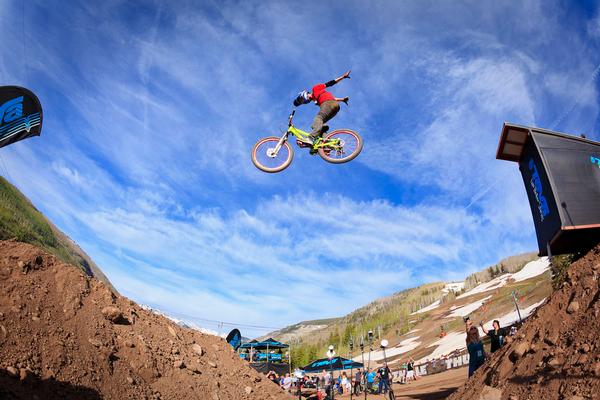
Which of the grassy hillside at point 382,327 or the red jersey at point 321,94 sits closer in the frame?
the red jersey at point 321,94

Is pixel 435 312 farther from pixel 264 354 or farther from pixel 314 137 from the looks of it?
pixel 314 137

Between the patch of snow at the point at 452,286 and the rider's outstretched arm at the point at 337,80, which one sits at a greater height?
the patch of snow at the point at 452,286

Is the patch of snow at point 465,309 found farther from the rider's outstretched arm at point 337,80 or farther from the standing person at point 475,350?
the rider's outstretched arm at point 337,80

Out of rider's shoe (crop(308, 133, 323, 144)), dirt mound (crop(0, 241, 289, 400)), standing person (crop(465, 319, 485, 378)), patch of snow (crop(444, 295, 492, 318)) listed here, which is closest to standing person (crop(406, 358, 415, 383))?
standing person (crop(465, 319, 485, 378))

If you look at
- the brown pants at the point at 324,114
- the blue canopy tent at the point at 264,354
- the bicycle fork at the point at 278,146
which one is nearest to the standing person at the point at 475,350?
the brown pants at the point at 324,114

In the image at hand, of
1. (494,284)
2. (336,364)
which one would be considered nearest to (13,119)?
(336,364)

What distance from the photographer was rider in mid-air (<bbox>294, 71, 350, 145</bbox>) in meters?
10.8

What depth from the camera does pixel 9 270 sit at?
7.13 meters

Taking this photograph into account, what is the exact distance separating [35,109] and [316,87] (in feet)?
40.2

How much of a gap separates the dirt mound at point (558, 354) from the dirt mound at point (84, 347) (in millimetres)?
5714

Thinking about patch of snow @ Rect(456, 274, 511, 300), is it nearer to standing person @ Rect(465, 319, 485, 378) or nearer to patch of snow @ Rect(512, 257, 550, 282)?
patch of snow @ Rect(512, 257, 550, 282)

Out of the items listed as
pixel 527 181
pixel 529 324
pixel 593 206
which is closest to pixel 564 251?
pixel 593 206

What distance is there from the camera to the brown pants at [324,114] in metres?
10.7

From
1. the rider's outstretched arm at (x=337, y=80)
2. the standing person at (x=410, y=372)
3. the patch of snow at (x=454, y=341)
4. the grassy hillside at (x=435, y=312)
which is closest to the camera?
the rider's outstretched arm at (x=337, y=80)
